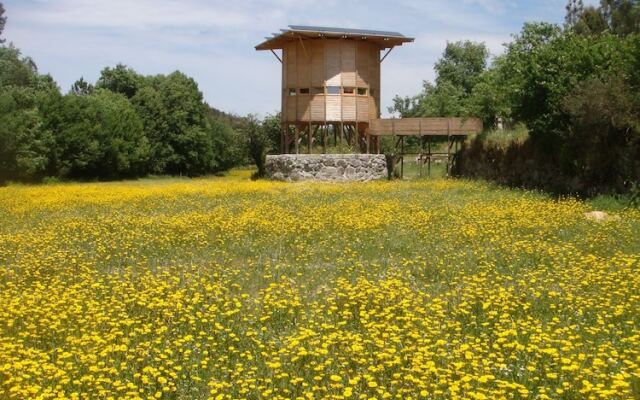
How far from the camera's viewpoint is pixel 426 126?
136 feet

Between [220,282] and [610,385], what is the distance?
21.4 feet

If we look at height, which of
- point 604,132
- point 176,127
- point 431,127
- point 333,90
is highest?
point 333,90

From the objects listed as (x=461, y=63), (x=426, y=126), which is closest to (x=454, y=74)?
(x=461, y=63)

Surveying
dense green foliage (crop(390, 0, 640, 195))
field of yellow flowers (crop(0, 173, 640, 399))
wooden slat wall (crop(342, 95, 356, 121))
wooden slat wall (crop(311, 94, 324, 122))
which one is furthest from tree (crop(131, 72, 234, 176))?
field of yellow flowers (crop(0, 173, 640, 399))

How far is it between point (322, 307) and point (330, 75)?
3275 cm

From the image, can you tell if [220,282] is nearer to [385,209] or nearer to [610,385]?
[610,385]

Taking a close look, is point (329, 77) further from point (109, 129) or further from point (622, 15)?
point (622, 15)

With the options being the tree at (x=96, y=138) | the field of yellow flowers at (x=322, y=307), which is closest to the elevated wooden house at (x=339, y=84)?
the tree at (x=96, y=138)

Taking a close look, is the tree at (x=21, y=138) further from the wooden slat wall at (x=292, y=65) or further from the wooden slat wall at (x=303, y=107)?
the wooden slat wall at (x=303, y=107)

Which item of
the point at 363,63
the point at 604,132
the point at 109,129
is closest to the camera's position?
the point at 604,132

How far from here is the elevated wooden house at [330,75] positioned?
4038cm

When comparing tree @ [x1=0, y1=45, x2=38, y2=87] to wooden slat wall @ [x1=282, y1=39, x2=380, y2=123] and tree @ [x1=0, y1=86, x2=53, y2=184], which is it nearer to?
tree @ [x1=0, y1=86, x2=53, y2=184]

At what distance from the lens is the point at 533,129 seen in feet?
99.3

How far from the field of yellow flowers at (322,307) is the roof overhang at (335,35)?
23160 millimetres
